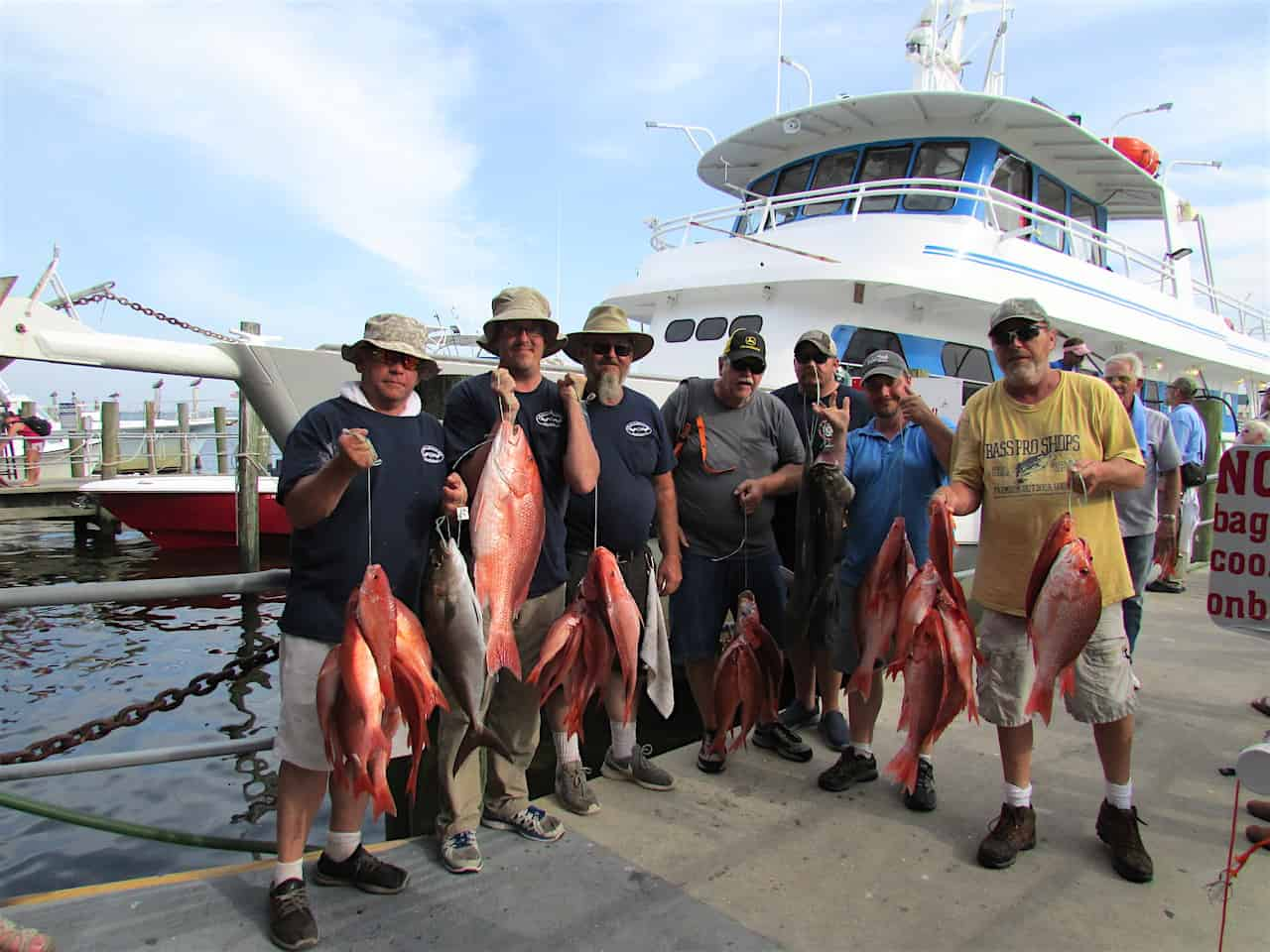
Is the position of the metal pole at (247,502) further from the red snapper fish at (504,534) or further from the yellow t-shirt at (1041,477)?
the yellow t-shirt at (1041,477)

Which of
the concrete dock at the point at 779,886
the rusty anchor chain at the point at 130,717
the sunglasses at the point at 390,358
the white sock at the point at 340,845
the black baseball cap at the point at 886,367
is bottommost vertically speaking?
the concrete dock at the point at 779,886

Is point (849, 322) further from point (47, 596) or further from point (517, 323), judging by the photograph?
point (47, 596)

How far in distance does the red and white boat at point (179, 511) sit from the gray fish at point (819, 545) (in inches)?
474

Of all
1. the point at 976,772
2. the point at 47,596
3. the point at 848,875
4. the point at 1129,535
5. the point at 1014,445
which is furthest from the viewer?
the point at 1129,535

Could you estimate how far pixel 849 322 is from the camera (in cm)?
934

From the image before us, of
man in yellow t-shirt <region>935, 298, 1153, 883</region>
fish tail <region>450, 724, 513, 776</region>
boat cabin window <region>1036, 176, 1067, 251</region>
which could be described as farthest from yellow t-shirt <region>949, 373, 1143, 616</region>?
boat cabin window <region>1036, 176, 1067, 251</region>

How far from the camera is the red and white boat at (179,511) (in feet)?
45.5

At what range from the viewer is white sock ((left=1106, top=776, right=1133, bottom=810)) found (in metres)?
2.91

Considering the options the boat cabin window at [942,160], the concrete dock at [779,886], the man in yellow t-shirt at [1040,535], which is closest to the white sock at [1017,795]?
the man in yellow t-shirt at [1040,535]

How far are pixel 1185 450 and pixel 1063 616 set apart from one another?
5.13 m

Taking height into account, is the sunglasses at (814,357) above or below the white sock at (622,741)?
above

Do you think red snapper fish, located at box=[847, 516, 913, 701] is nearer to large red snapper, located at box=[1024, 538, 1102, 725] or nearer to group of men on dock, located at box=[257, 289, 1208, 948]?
group of men on dock, located at box=[257, 289, 1208, 948]

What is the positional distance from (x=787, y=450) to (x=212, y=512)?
42.7 ft

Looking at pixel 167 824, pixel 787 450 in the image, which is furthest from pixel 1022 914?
pixel 167 824
